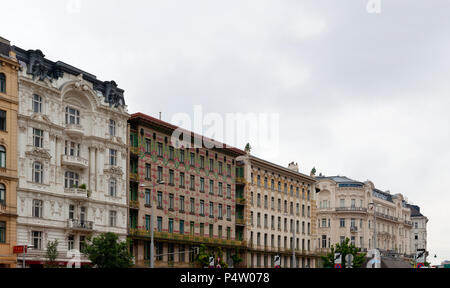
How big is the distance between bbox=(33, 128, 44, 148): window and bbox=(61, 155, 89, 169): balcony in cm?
265

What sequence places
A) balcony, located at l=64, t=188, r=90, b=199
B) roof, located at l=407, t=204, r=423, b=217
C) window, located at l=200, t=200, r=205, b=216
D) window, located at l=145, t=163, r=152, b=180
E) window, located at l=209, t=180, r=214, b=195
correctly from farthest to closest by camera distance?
roof, located at l=407, t=204, r=423, b=217 → window, located at l=209, t=180, r=214, b=195 → window, located at l=200, t=200, r=205, b=216 → window, located at l=145, t=163, r=152, b=180 → balcony, located at l=64, t=188, r=90, b=199

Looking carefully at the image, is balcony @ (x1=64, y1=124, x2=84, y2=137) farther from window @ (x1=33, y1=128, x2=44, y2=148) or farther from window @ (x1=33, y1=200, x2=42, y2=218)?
window @ (x1=33, y1=200, x2=42, y2=218)

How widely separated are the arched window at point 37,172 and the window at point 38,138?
1.68 meters

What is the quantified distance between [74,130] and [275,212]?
43.6 metres

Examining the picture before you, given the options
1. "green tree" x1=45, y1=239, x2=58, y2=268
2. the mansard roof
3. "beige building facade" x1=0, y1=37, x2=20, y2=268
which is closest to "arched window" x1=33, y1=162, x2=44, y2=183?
"beige building facade" x1=0, y1=37, x2=20, y2=268

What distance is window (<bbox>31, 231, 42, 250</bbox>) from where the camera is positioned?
5681 centimetres

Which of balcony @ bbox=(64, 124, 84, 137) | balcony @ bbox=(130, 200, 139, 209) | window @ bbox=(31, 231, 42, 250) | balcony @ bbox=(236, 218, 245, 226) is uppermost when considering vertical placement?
balcony @ bbox=(64, 124, 84, 137)

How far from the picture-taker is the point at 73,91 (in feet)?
206

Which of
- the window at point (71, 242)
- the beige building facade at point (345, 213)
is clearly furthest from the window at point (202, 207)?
the beige building facade at point (345, 213)

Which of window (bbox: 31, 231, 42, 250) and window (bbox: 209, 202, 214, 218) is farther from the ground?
window (bbox: 209, 202, 214, 218)

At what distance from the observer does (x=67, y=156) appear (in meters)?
60.7

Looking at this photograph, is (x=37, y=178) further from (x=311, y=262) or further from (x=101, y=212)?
(x=311, y=262)

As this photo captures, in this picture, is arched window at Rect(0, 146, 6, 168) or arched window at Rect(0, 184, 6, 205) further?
arched window at Rect(0, 146, 6, 168)
